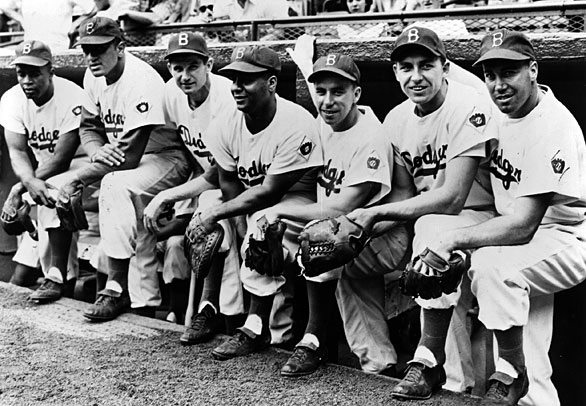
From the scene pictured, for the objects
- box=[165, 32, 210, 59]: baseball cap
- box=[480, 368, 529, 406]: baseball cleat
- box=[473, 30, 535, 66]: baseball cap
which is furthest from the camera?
box=[165, 32, 210, 59]: baseball cap

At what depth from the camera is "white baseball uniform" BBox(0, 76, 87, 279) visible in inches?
225

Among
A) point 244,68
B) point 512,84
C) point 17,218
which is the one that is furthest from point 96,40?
point 512,84

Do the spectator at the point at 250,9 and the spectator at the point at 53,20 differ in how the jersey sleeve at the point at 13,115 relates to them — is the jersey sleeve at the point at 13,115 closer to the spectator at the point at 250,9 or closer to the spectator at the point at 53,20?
the spectator at the point at 53,20

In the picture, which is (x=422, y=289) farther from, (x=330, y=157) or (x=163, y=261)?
(x=163, y=261)

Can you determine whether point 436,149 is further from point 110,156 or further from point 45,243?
point 45,243

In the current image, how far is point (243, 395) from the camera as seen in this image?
3764 mm

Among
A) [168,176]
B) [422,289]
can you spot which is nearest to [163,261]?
[168,176]

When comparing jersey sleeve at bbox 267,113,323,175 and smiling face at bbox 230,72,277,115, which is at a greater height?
smiling face at bbox 230,72,277,115

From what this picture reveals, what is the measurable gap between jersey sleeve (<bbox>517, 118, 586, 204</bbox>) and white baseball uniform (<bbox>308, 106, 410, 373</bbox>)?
30.0 inches

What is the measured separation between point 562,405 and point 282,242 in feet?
5.72

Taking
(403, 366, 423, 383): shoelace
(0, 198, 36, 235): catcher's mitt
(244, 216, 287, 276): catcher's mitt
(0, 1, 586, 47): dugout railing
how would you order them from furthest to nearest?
(0, 198, 36, 235): catcher's mitt
(244, 216, 287, 276): catcher's mitt
(0, 1, 586, 47): dugout railing
(403, 366, 423, 383): shoelace

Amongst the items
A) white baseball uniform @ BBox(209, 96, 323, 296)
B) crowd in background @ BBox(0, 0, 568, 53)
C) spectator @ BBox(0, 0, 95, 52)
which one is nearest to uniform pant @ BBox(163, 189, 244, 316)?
white baseball uniform @ BBox(209, 96, 323, 296)

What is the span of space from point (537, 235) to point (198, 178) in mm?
2172

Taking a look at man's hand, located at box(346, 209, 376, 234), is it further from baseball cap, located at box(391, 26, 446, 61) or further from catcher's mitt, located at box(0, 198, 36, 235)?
catcher's mitt, located at box(0, 198, 36, 235)
